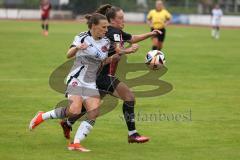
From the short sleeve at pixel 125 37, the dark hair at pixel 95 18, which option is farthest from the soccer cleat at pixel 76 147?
the short sleeve at pixel 125 37

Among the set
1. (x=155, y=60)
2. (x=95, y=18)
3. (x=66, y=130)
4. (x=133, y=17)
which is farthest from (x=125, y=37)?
(x=133, y=17)

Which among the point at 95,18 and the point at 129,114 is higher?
the point at 95,18

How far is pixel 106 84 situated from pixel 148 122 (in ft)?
8.78

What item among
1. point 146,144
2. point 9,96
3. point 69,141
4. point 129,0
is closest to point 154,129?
point 146,144

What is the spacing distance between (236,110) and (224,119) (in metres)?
1.34

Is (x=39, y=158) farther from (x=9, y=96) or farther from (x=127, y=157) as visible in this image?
(x=9, y=96)

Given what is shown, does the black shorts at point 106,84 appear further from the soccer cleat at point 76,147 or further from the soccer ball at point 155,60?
the soccer cleat at point 76,147

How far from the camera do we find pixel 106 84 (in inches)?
424

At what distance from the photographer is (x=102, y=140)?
1128 centimetres

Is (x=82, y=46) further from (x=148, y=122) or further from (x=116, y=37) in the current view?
(x=148, y=122)

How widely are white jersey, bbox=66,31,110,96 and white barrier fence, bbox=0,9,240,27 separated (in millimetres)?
58276

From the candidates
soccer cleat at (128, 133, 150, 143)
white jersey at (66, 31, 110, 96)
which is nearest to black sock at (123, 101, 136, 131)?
soccer cleat at (128, 133, 150, 143)

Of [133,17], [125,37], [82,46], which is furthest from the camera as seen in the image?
[133,17]

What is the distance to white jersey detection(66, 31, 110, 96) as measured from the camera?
1026 cm
